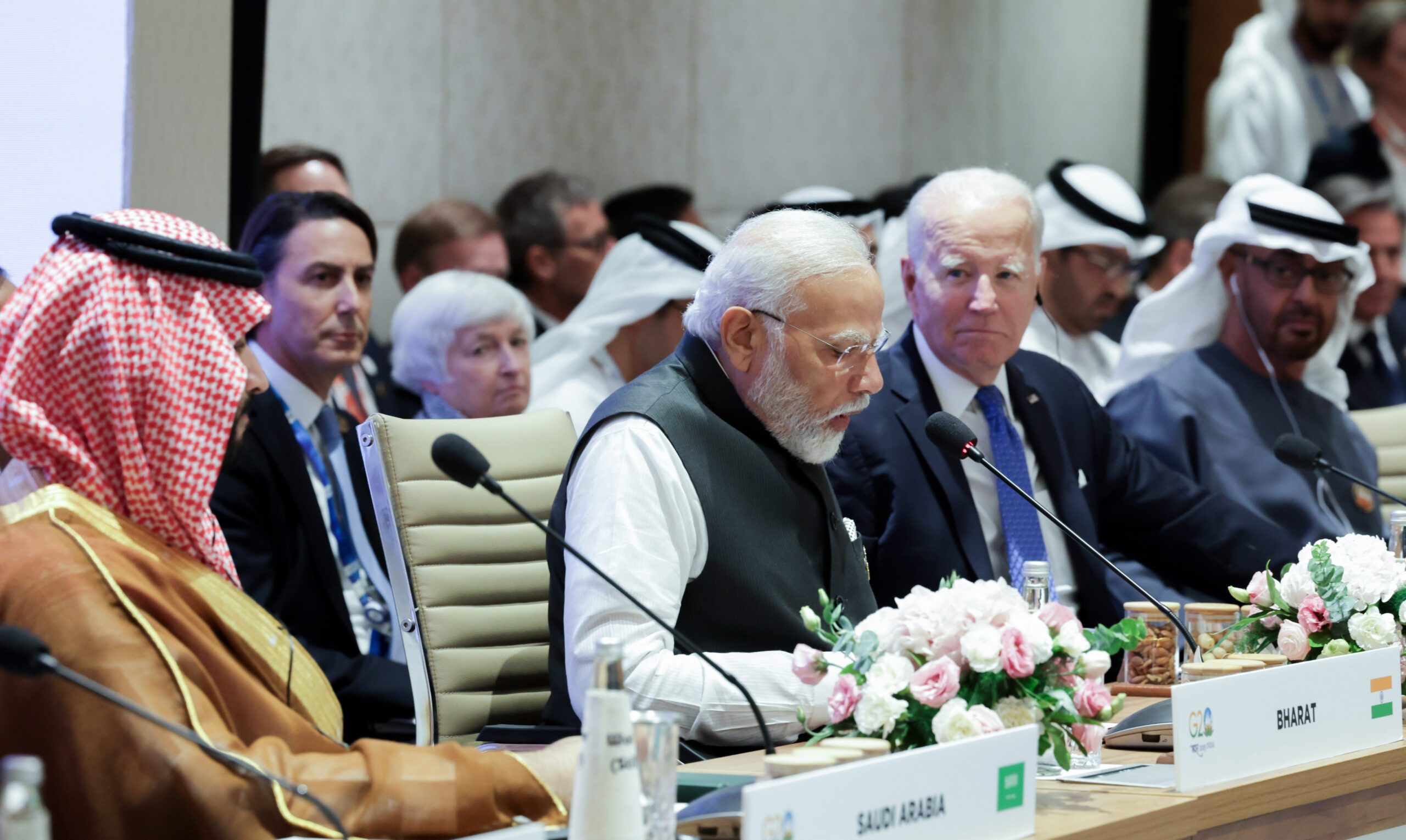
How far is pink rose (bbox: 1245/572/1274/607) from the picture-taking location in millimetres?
2543

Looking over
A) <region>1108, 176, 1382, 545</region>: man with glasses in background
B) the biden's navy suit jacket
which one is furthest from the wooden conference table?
<region>1108, 176, 1382, 545</region>: man with glasses in background

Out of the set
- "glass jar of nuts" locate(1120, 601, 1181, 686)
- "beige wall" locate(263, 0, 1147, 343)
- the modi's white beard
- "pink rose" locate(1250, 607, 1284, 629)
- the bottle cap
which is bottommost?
"glass jar of nuts" locate(1120, 601, 1181, 686)

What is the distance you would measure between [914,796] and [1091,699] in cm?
32

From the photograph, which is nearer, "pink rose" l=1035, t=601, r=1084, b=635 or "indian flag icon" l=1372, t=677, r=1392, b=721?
"pink rose" l=1035, t=601, r=1084, b=635

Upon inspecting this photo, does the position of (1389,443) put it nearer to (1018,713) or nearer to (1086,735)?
(1086,735)

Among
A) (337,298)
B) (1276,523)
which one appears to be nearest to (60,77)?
(337,298)

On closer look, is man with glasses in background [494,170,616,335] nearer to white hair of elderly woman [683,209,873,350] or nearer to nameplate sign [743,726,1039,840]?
white hair of elderly woman [683,209,873,350]

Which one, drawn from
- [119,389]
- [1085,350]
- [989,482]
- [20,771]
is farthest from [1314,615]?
[1085,350]

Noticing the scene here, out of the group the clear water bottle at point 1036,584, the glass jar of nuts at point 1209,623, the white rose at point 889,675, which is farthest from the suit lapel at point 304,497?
the white rose at point 889,675

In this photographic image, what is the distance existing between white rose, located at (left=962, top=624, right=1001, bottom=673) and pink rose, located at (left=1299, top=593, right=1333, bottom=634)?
834mm

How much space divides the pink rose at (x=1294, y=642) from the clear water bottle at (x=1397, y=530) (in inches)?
14.8

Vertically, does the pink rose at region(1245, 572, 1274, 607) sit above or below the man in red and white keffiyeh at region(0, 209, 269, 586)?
below

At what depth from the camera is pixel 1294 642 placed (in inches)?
96.6

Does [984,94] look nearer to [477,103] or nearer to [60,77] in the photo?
[477,103]
